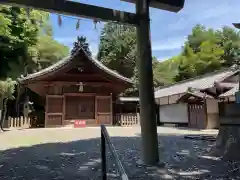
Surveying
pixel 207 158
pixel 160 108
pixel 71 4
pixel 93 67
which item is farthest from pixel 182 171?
pixel 160 108

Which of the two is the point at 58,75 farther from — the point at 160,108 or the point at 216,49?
the point at 216,49

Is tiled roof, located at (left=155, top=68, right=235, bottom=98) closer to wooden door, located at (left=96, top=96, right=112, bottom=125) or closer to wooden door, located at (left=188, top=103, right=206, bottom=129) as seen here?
wooden door, located at (left=188, top=103, right=206, bottom=129)

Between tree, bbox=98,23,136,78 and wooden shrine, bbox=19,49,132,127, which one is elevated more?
tree, bbox=98,23,136,78

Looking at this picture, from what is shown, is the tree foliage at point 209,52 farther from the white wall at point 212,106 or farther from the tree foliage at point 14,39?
the tree foliage at point 14,39

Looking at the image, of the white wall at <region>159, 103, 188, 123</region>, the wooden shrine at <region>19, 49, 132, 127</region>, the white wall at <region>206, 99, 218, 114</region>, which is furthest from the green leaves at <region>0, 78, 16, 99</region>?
the white wall at <region>159, 103, 188, 123</region>

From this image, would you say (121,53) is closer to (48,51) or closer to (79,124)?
(48,51)

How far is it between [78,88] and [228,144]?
45.2 ft

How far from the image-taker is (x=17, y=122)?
1812cm

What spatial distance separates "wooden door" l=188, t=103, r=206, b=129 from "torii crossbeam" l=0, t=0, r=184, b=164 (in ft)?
38.9

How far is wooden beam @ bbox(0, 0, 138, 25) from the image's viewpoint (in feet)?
13.6

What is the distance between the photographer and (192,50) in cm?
3388

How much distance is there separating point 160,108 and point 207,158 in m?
18.4

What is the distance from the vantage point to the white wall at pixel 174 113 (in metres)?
19.2

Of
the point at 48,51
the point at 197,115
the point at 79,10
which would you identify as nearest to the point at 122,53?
the point at 48,51
